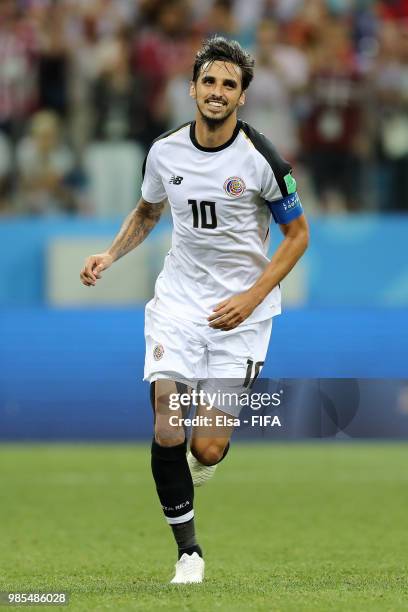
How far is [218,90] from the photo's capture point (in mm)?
6023

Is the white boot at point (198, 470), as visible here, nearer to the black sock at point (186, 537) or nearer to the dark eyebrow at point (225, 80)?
the black sock at point (186, 537)

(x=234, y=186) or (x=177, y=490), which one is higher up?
(x=234, y=186)

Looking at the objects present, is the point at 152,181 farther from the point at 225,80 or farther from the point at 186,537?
the point at 186,537

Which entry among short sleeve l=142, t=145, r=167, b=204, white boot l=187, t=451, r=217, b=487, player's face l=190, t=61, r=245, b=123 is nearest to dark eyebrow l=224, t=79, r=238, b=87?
player's face l=190, t=61, r=245, b=123

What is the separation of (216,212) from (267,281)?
1.22 feet

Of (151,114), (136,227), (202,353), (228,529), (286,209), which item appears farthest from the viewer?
(151,114)

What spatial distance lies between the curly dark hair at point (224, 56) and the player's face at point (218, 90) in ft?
0.08

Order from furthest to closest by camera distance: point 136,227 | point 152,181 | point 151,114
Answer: point 151,114, point 136,227, point 152,181

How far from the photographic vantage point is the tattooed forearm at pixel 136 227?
21.4ft

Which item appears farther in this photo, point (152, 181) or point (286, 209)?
point (152, 181)

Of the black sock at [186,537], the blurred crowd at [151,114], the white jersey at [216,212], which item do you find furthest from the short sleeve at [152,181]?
the blurred crowd at [151,114]

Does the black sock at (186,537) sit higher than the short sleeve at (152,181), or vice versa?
the short sleeve at (152,181)

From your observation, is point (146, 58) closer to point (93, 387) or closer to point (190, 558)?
point (93, 387)

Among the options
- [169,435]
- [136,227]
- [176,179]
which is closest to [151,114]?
[136,227]
